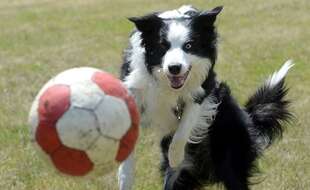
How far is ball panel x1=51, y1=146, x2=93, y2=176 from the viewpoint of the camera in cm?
319

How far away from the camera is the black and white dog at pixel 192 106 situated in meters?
4.30

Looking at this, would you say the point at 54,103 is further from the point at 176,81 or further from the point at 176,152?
the point at 176,152

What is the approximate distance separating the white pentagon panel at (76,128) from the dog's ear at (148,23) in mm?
1308

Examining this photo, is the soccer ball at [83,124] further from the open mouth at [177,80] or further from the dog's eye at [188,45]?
the dog's eye at [188,45]

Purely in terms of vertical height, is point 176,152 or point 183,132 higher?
point 183,132

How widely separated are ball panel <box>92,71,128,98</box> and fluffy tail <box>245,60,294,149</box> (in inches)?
73.6

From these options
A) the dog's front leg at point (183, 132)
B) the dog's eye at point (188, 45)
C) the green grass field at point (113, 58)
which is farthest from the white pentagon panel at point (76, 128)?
the green grass field at point (113, 58)

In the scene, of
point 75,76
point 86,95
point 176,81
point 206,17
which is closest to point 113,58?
point 206,17

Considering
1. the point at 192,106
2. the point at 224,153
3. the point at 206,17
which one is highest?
the point at 206,17

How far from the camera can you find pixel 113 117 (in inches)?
128

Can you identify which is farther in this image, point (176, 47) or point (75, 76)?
point (176, 47)

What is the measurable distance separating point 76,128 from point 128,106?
1.01 feet

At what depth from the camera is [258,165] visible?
5152mm

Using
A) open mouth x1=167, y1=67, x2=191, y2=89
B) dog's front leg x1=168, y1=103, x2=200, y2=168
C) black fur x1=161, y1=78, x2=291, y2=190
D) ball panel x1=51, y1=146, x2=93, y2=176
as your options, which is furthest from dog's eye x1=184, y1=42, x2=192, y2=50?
ball panel x1=51, y1=146, x2=93, y2=176
